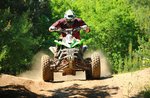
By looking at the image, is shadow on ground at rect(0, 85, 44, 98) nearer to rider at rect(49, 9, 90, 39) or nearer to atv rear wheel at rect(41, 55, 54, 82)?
atv rear wheel at rect(41, 55, 54, 82)

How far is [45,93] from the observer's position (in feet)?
33.5

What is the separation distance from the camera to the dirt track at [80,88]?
9.59 meters

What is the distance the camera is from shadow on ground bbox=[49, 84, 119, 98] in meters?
9.72

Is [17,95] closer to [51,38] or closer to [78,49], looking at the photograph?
[78,49]

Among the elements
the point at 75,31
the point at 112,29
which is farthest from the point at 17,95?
the point at 112,29


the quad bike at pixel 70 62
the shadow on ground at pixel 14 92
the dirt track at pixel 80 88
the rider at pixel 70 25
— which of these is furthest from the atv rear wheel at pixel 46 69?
the shadow on ground at pixel 14 92

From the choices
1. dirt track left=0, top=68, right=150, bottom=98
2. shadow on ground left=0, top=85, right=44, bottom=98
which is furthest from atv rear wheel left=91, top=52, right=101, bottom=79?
shadow on ground left=0, top=85, right=44, bottom=98

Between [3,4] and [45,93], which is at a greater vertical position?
[3,4]

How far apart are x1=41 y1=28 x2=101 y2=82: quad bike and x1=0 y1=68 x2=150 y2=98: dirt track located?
0.52m

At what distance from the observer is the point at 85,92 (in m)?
10.1

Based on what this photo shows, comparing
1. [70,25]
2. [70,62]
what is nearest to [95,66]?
[70,62]

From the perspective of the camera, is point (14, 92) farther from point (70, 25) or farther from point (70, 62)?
point (70, 25)

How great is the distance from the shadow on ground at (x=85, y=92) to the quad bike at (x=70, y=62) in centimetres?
134

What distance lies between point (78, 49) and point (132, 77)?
2089 mm
